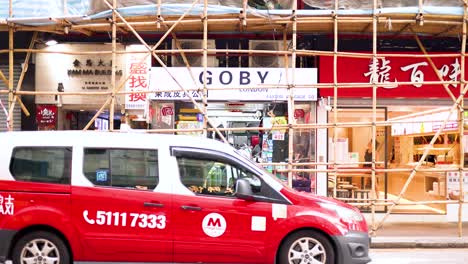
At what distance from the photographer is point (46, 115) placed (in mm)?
12820

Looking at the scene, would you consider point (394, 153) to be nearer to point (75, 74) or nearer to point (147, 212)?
point (75, 74)

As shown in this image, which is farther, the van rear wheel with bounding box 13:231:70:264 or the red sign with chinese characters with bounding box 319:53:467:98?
the red sign with chinese characters with bounding box 319:53:467:98

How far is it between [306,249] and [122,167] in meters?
2.52

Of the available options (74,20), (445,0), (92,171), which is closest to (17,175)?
(92,171)

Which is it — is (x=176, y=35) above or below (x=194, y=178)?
above

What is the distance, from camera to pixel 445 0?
37.3 feet

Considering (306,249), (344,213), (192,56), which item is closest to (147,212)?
(306,249)

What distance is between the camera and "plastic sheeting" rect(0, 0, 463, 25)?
11.1 metres

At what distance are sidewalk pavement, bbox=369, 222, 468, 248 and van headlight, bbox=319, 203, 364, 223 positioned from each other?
3.21 meters

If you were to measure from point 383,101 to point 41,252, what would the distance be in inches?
335

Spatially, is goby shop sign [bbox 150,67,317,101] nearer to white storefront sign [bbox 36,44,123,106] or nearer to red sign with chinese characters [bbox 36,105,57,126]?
white storefront sign [bbox 36,44,123,106]

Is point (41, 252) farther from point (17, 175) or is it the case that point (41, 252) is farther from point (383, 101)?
point (383, 101)

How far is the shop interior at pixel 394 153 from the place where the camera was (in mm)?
12953

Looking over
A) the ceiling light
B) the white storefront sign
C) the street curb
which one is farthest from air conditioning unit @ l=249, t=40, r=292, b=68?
the street curb
